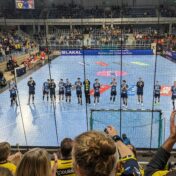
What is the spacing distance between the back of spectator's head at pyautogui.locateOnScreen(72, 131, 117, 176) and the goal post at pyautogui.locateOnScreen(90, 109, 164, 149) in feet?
17.1

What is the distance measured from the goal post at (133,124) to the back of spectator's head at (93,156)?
522cm

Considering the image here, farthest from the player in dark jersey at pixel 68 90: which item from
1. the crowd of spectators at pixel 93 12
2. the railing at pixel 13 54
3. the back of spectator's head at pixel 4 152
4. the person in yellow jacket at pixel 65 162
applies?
the crowd of spectators at pixel 93 12

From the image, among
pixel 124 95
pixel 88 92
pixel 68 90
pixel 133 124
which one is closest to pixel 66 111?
pixel 88 92

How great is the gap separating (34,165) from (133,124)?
6240 millimetres

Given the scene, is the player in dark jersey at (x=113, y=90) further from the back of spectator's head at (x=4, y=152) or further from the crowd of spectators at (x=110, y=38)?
the crowd of spectators at (x=110, y=38)

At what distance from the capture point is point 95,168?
0.98 meters

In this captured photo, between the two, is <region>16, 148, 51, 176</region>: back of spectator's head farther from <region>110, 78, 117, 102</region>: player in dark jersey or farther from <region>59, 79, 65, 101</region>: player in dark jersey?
<region>59, 79, 65, 101</region>: player in dark jersey

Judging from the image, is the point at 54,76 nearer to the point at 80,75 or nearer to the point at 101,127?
the point at 80,75

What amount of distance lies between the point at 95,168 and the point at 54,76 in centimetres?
1325

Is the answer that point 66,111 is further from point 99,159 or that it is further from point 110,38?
point 110,38

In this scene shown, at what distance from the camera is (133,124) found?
7438mm

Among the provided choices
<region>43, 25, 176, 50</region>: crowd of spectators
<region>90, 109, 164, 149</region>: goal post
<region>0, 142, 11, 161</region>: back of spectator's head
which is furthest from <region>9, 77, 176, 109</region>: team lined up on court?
<region>43, 25, 176, 50</region>: crowd of spectators

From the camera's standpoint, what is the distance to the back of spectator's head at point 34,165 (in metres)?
1.35

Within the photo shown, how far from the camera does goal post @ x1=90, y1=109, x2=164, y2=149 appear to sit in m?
6.47
